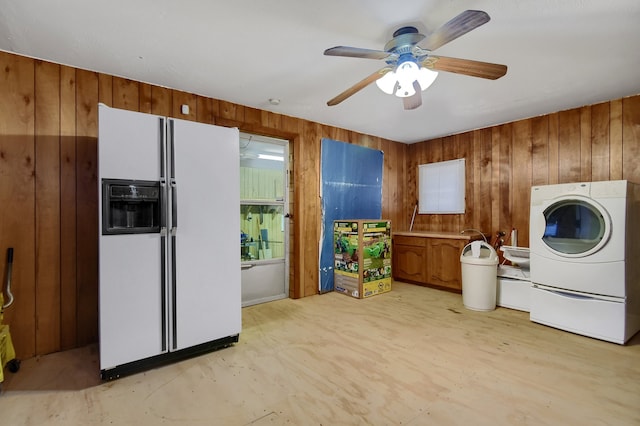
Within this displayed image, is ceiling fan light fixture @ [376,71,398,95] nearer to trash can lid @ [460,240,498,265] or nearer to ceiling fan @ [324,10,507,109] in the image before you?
ceiling fan @ [324,10,507,109]

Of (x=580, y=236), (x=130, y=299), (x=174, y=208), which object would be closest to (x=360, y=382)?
(x=130, y=299)

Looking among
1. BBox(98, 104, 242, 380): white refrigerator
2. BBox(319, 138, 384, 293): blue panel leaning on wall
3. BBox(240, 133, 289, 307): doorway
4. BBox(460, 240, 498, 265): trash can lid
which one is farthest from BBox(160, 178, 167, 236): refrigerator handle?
BBox(460, 240, 498, 265): trash can lid

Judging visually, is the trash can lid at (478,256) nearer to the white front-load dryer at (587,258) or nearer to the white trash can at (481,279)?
the white trash can at (481,279)

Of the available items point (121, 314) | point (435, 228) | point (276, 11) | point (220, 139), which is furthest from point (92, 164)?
point (435, 228)

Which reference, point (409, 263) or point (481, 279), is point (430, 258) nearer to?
point (409, 263)

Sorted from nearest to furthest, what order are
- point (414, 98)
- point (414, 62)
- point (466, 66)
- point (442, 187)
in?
point (466, 66), point (414, 62), point (414, 98), point (442, 187)

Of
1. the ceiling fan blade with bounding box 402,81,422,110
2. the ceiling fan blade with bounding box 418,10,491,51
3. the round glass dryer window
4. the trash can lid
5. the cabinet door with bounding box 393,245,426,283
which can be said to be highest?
the ceiling fan blade with bounding box 418,10,491,51

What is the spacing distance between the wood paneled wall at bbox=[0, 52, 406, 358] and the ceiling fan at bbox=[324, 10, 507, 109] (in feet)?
6.88

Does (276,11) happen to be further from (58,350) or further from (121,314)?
(58,350)

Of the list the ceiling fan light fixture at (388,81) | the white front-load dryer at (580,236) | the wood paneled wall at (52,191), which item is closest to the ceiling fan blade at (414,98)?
the ceiling fan light fixture at (388,81)

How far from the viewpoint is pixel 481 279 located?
11.0 ft

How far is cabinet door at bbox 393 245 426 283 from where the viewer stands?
4434mm

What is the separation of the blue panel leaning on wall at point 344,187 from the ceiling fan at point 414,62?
2.02m

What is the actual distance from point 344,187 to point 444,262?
175 centimetres
